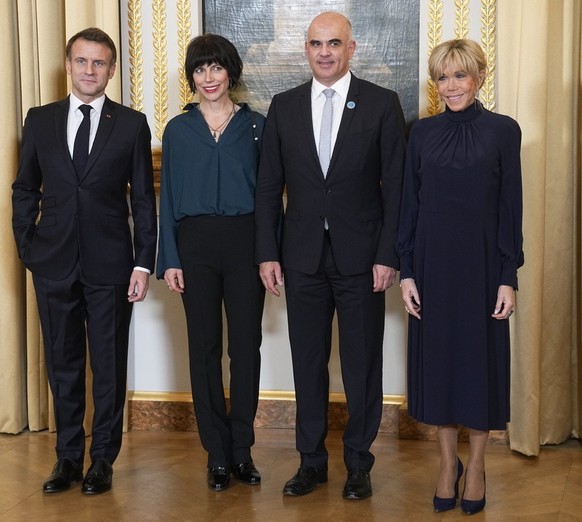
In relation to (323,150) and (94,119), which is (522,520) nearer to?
(323,150)

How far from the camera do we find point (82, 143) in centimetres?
361

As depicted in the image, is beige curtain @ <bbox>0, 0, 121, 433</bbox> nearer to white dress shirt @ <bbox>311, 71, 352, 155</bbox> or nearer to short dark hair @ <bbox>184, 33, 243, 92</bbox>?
short dark hair @ <bbox>184, 33, 243, 92</bbox>

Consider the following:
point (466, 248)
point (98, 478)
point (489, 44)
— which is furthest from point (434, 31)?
point (98, 478)

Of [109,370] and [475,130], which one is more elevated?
[475,130]

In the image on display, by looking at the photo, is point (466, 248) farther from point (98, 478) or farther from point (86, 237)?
point (98, 478)

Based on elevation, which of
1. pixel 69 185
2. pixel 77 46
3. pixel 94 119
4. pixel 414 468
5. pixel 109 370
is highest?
pixel 77 46

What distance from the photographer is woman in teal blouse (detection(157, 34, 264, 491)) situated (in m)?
3.53

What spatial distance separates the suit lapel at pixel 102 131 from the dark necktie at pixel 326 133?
81 cm

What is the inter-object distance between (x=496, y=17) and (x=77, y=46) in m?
1.83

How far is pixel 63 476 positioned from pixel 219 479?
23.6 inches

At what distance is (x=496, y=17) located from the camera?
4172mm

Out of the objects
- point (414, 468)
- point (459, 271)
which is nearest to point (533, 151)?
point (459, 271)

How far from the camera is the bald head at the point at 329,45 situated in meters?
3.38

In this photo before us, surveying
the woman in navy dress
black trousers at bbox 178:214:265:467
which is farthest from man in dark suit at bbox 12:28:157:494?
the woman in navy dress
